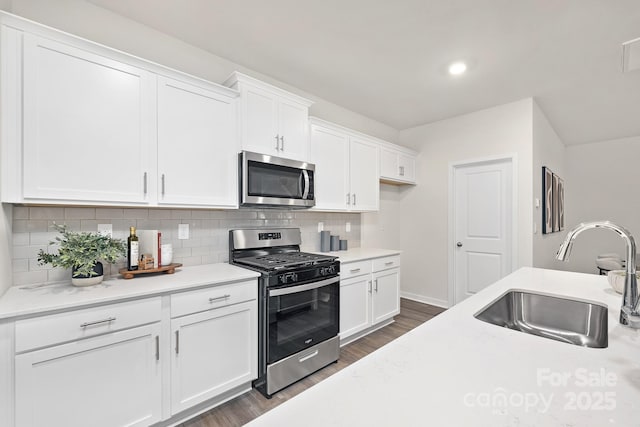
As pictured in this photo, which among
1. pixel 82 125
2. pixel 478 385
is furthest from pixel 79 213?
pixel 478 385

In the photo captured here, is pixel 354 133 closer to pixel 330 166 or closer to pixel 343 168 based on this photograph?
pixel 343 168

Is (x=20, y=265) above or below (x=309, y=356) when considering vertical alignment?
above

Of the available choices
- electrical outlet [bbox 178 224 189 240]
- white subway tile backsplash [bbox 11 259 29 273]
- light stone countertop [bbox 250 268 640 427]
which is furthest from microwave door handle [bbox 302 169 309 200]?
white subway tile backsplash [bbox 11 259 29 273]

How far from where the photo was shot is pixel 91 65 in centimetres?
166

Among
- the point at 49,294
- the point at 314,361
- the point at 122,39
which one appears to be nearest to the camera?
the point at 49,294

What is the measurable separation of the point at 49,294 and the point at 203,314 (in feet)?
2.55

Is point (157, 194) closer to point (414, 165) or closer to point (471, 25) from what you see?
point (471, 25)

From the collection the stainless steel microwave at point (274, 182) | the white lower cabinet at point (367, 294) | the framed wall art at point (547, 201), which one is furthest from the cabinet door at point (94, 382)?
the framed wall art at point (547, 201)

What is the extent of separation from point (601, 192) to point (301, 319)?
650 centimetres

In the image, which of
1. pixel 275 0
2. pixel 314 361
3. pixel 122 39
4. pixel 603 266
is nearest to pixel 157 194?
pixel 122 39

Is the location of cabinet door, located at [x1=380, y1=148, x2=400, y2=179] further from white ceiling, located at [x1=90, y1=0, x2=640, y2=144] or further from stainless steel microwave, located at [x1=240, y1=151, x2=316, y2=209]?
stainless steel microwave, located at [x1=240, y1=151, x2=316, y2=209]

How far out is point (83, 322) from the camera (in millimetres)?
1401

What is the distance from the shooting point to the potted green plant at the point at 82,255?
5.02 ft

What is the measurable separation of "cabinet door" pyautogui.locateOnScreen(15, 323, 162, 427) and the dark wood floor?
38 centimetres
